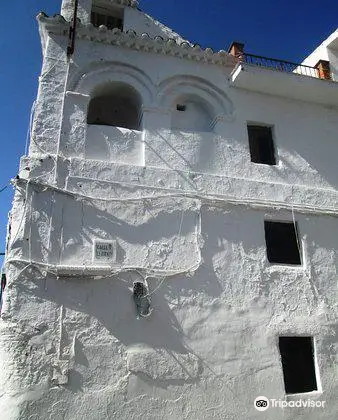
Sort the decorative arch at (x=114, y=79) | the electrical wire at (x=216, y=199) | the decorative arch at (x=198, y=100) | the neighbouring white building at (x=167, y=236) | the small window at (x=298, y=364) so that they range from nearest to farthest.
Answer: the neighbouring white building at (x=167, y=236)
the small window at (x=298, y=364)
the electrical wire at (x=216, y=199)
the decorative arch at (x=114, y=79)
the decorative arch at (x=198, y=100)

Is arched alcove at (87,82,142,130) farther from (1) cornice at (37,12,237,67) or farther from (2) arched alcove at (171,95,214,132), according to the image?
(1) cornice at (37,12,237,67)

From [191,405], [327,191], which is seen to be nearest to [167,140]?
[327,191]

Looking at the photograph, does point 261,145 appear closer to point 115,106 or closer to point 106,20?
point 115,106

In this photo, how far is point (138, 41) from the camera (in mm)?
8289

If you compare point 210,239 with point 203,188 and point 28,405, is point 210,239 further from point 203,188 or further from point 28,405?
point 28,405

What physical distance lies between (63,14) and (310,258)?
7.20 m

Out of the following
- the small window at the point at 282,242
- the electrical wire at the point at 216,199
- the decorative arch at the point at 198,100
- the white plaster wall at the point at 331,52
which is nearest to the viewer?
the electrical wire at the point at 216,199

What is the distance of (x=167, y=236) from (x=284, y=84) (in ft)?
14.7

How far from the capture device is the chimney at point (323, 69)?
9.50m

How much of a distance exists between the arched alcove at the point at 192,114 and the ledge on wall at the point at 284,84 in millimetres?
857

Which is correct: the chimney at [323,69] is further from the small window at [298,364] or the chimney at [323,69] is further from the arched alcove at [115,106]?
the small window at [298,364]

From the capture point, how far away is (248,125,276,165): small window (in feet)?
27.7

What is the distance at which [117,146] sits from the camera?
7418 mm

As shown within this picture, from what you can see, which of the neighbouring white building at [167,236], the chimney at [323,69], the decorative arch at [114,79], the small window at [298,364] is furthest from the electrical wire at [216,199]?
the chimney at [323,69]
